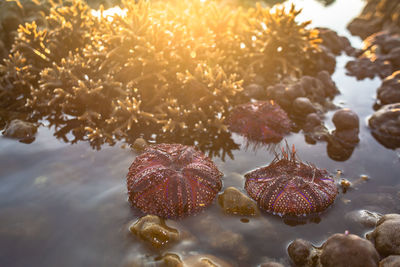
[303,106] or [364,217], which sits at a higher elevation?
[303,106]

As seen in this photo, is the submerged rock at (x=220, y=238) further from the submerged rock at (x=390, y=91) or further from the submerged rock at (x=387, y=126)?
the submerged rock at (x=390, y=91)

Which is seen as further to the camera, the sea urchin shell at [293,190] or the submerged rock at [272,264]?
the sea urchin shell at [293,190]

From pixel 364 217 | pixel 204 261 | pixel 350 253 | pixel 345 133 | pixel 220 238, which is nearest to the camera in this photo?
pixel 350 253

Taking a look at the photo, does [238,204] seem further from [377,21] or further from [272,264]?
[377,21]

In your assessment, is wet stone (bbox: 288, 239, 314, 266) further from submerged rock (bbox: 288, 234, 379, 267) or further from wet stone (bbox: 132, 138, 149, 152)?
wet stone (bbox: 132, 138, 149, 152)

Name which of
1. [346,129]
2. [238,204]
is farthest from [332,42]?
[238,204]

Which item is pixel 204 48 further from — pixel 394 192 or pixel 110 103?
pixel 394 192

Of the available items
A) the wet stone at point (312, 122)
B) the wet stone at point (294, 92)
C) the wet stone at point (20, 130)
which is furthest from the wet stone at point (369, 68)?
the wet stone at point (20, 130)
